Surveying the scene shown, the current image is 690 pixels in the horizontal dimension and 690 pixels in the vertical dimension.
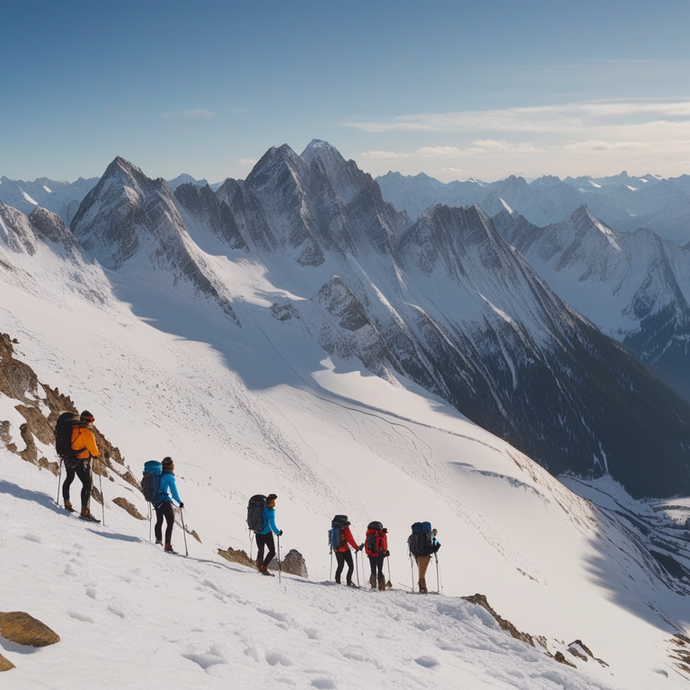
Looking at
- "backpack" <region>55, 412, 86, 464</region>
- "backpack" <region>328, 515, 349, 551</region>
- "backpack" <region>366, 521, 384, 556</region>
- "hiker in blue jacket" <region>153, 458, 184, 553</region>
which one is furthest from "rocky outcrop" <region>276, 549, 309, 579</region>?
"backpack" <region>55, 412, 86, 464</region>

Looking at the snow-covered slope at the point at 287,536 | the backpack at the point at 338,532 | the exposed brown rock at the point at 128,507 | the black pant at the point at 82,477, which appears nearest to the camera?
the snow-covered slope at the point at 287,536

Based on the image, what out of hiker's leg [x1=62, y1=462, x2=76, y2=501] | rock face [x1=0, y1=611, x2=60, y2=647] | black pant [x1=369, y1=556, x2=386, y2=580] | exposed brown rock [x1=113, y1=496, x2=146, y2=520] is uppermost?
hiker's leg [x1=62, y1=462, x2=76, y2=501]

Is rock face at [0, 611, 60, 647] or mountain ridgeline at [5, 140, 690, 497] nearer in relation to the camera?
rock face at [0, 611, 60, 647]

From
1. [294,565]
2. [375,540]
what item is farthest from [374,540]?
[294,565]

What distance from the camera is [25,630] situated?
720 cm

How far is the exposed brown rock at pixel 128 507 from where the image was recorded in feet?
62.1

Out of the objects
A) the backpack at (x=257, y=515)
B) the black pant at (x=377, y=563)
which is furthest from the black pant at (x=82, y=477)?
the black pant at (x=377, y=563)

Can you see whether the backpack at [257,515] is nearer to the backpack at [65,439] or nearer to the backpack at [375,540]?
the backpack at [375,540]

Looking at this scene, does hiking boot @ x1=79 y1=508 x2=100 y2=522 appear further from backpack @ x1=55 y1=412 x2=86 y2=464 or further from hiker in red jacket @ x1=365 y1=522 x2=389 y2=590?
hiker in red jacket @ x1=365 y1=522 x2=389 y2=590

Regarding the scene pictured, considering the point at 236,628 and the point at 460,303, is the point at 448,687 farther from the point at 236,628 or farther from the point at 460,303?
the point at 460,303

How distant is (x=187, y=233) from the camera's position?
107m

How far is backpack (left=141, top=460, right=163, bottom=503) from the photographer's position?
15.8 metres

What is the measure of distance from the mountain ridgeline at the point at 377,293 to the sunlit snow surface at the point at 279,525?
18.0ft

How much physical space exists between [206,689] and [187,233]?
106 meters
